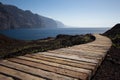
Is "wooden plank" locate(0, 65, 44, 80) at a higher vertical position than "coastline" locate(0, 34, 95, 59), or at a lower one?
higher

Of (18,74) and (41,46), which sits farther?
(41,46)

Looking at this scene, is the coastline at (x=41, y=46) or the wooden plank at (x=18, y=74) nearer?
the wooden plank at (x=18, y=74)

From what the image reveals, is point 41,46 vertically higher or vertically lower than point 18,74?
lower

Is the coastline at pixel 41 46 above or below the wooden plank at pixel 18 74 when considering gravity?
below

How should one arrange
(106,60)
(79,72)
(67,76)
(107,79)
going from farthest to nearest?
(106,60) < (107,79) < (79,72) < (67,76)

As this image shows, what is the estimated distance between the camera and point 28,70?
132 inches

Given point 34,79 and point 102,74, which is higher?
point 34,79

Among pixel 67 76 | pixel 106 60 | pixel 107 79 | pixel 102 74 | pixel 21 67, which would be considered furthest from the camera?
pixel 106 60

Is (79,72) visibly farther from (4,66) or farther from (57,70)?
(4,66)

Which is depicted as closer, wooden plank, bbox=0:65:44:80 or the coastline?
wooden plank, bbox=0:65:44:80

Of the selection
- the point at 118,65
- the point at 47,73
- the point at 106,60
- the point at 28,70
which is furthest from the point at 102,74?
the point at 28,70

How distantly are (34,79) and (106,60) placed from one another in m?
4.63

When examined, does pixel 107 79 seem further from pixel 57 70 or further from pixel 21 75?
pixel 21 75

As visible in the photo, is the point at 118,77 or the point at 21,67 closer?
the point at 21,67
